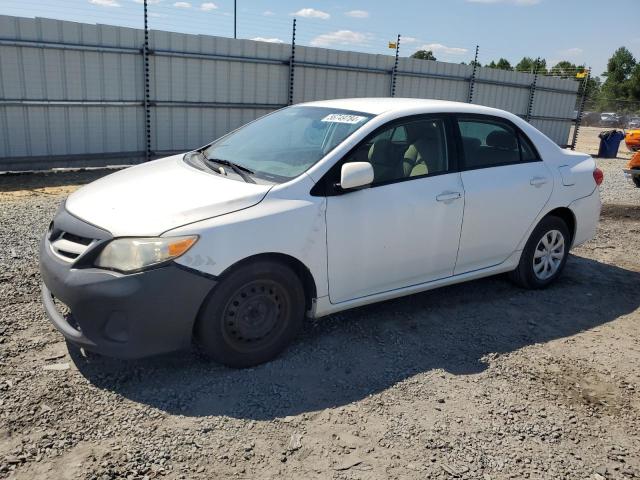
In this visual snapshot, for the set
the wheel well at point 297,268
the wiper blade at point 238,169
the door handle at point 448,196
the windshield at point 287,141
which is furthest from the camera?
the door handle at point 448,196

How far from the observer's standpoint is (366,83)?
14.0 m

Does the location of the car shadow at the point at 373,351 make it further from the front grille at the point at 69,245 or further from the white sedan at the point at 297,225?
the front grille at the point at 69,245

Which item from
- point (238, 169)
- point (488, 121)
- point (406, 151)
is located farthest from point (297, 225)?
point (488, 121)

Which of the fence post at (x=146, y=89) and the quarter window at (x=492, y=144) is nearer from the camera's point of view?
the quarter window at (x=492, y=144)

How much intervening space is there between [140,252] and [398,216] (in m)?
1.80

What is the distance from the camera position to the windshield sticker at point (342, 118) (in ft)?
13.6

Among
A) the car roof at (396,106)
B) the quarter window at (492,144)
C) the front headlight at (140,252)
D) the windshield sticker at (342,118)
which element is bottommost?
the front headlight at (140,252)

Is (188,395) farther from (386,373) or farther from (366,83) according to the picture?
(366,83)

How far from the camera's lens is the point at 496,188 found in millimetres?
4613

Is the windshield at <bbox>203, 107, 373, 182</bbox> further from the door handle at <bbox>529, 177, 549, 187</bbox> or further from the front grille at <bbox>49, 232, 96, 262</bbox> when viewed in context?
the door handle at <bbox>529, 177, 549, 187</bbox>

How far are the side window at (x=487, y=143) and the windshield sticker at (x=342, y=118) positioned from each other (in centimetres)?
95

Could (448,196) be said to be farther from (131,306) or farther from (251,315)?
(131,306)

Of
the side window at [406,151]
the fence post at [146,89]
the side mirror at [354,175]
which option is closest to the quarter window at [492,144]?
the side window at [406,151]

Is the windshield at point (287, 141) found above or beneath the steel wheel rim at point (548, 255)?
above
